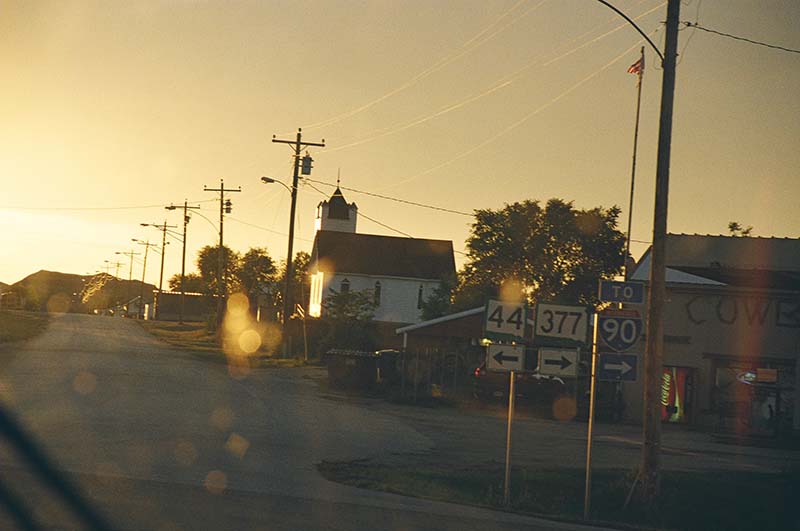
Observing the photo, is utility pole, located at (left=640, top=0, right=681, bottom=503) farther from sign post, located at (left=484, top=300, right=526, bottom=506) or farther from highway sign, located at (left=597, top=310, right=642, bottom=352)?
sign post, located at (left=484, top=300, right=526, bottom=506)

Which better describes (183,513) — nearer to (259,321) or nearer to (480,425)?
(480,425)

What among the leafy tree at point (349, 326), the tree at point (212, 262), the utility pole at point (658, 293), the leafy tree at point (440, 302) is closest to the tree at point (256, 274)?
the tree at point (212, 262)

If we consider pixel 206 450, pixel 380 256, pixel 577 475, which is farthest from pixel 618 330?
pixel 380 256

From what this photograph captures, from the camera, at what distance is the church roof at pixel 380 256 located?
82.8 m

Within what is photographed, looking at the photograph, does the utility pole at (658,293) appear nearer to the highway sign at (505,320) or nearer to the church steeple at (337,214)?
the highway sign at (505,320)

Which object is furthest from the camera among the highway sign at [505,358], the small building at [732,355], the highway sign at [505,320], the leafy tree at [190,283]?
the leafy tree at [190,283]

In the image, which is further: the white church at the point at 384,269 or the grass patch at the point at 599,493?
the white church at the point at 384,269

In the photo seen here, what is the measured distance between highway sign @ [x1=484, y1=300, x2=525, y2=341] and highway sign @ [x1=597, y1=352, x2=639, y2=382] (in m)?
1.30

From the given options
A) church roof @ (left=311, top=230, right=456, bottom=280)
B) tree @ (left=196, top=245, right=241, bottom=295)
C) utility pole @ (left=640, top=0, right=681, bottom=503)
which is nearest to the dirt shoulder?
utility pole @ (left=640, top=0, right=681, bottom=503)

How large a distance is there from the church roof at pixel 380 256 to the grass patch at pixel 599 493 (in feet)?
205

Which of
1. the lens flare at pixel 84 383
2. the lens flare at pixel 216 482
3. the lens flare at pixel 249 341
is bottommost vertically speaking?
the lens flare at pixel 216 482

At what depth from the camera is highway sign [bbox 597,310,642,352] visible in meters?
15.8

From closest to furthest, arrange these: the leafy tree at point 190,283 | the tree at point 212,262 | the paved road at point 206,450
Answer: the paved road at point 206,450 < the tree at point 212,262 < the leafy tree at point 190,283

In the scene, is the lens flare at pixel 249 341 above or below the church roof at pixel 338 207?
below
